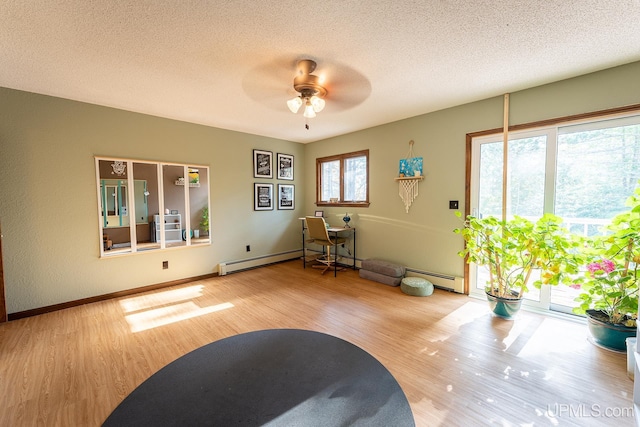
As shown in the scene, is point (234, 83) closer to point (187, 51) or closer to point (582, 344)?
point (187, 51)

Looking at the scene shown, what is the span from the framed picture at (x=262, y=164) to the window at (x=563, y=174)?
327cm

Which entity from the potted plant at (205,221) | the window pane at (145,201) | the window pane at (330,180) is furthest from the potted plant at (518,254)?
the window pane at (145,201)

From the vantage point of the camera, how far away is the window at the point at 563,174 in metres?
2.24

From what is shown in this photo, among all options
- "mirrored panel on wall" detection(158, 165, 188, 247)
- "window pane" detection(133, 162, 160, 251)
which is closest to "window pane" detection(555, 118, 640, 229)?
"mirrored panel on wall" detection(158, 165, 188, 247)

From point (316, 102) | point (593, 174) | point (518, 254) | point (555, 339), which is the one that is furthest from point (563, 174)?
point (316, 102)

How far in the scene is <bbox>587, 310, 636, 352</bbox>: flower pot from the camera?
6.40 ft

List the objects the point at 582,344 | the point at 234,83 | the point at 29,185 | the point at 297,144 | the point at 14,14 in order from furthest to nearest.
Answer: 1. the point at 297,144
2. the point at 29,185
3. the point at 234,83
4. the point at 582,344
5. the point at 14,14

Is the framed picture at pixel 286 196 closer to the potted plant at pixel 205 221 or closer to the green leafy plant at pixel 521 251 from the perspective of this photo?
the potted plant at pixel 205 221

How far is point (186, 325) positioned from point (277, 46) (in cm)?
265

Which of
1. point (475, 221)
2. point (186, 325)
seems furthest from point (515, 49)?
point (186, 325)

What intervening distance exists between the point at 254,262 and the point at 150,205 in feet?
6.19

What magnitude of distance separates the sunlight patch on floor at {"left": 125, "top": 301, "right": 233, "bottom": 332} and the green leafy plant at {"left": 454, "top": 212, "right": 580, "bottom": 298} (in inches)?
114

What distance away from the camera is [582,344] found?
2082 mm

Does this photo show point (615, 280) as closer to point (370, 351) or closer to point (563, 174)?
point (563, 174)
